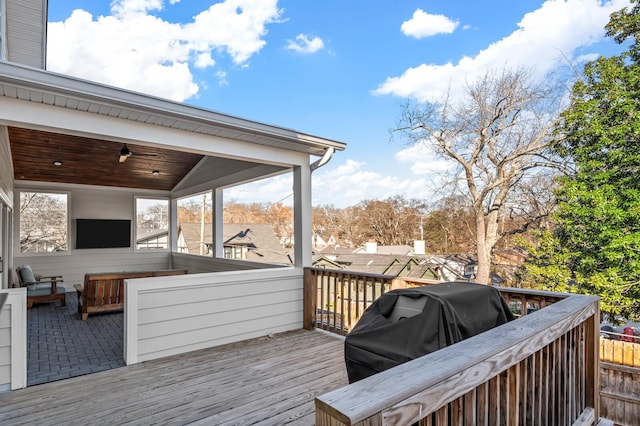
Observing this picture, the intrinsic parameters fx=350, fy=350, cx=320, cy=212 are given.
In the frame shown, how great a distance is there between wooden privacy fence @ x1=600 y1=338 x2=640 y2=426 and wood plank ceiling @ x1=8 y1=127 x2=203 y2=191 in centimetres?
784

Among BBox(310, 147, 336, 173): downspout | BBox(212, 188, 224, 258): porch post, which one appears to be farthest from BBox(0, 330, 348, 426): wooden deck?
BBox(212, 188, 224, 258): porch post

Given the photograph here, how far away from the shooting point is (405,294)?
202 centimetres

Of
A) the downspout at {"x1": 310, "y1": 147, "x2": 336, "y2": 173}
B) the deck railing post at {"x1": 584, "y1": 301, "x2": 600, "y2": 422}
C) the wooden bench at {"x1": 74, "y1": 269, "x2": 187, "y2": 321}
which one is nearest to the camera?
the deck railing post at {"x1": 584, "y1": 301, "x2": 600, "y2": 422}

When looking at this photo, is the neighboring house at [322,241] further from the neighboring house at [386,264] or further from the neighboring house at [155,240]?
the neighboring house at [155,240]

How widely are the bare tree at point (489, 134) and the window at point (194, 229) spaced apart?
1085 centimetres

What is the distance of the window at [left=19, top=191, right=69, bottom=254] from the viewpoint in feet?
26.7

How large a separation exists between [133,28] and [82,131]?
10837mm

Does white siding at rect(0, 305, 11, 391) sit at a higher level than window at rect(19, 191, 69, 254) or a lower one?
lower

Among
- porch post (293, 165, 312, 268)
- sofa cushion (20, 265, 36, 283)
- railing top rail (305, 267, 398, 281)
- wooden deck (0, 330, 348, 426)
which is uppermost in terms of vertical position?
porch post (293, 165, 312, 268)

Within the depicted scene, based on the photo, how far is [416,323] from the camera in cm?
182

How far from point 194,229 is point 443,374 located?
1941cm

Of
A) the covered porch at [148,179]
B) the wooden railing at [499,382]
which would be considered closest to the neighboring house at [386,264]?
the covered porch at [148,179]

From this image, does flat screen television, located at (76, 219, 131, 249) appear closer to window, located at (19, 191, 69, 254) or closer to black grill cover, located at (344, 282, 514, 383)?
window, located at (19, 191, 69, 254)

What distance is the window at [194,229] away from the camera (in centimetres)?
1752
